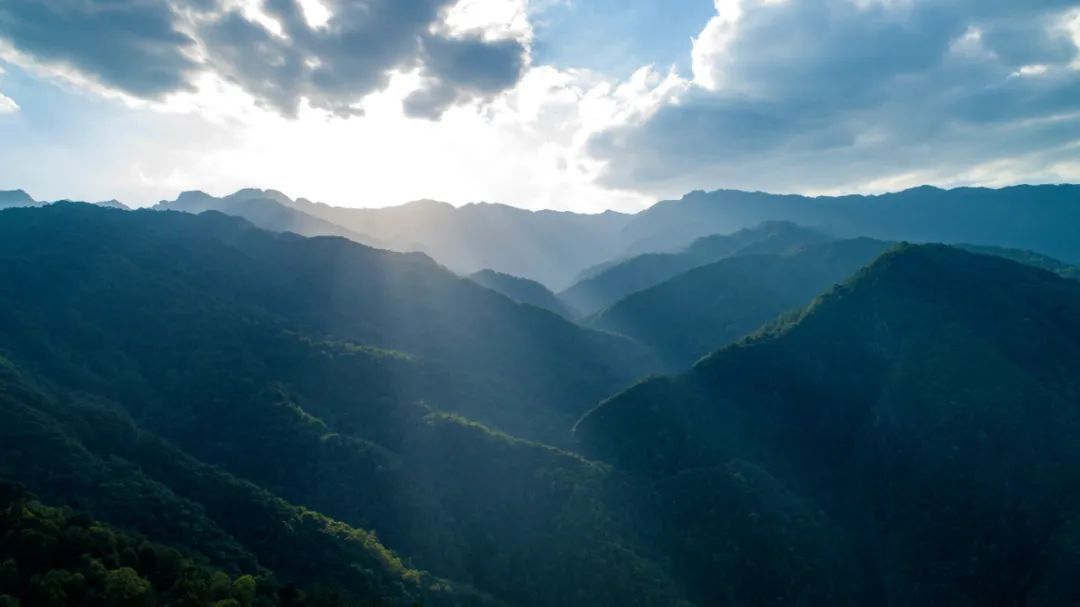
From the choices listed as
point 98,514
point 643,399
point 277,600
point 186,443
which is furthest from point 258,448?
point 643,399

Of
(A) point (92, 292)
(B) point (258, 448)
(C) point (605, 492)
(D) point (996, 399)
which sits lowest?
(C) point (605, 492)

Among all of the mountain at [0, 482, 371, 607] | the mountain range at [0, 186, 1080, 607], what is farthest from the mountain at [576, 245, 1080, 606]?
the mountain at [0, 482, 371, 607]

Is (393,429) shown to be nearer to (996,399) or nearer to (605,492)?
(605,492)

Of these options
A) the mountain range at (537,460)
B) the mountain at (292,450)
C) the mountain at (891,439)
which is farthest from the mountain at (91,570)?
the mountain at (891,439)

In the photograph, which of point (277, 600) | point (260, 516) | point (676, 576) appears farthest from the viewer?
point (676, 576)

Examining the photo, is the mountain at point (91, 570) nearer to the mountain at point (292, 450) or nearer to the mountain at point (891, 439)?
the mountain at point (292, 450)

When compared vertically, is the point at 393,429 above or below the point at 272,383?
below
